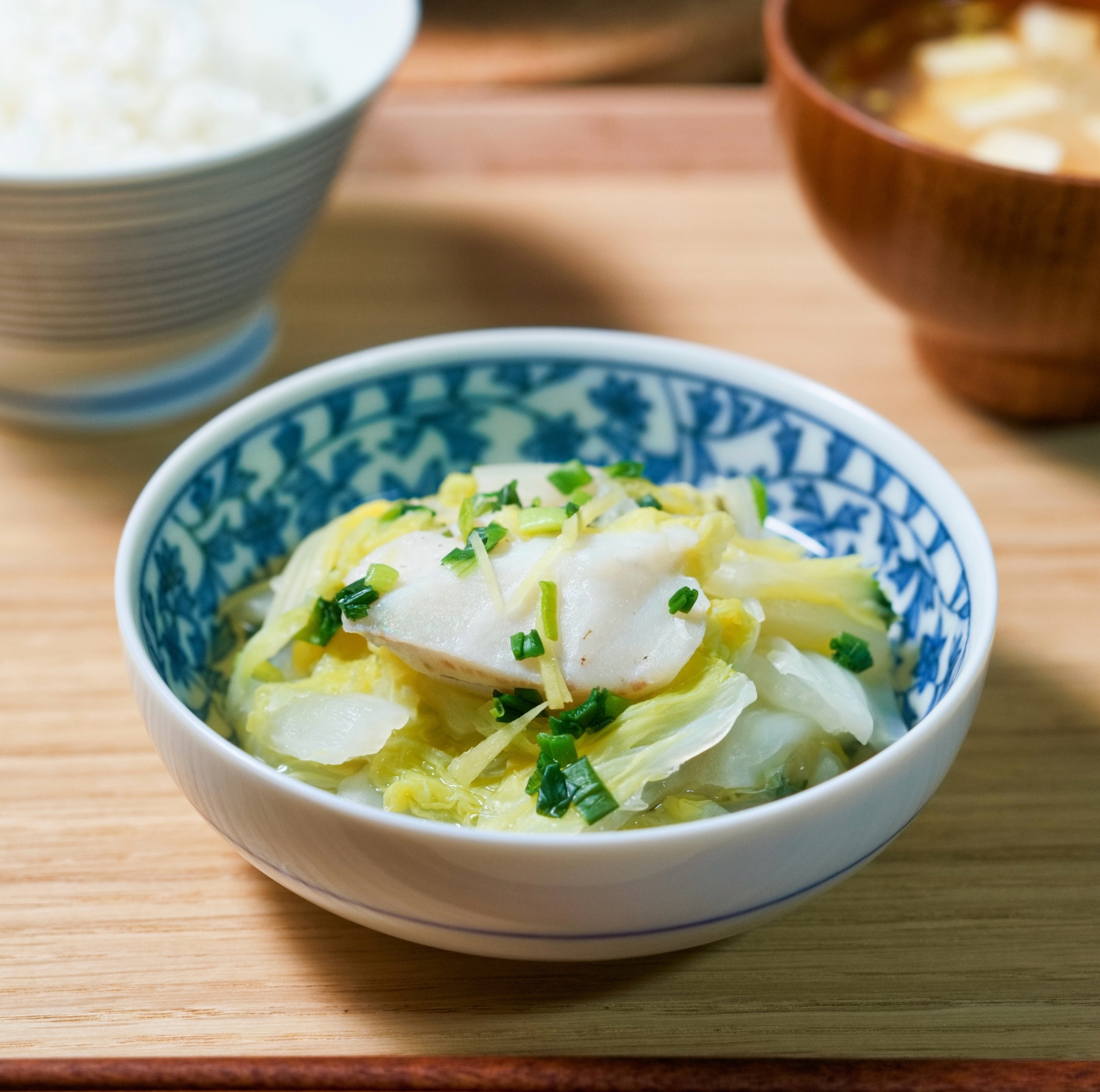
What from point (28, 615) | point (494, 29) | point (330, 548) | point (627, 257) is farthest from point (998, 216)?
point (494, 29)

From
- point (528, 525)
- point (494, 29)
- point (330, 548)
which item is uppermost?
point (528, 525)

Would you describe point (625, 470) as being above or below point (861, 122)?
below

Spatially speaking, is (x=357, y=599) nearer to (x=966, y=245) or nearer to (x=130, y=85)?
(x=966, y=245)

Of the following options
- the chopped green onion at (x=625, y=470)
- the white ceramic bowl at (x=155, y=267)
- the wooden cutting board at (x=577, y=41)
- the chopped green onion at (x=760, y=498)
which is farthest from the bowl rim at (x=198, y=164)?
the wooden cutting board at (x=577, y=41)

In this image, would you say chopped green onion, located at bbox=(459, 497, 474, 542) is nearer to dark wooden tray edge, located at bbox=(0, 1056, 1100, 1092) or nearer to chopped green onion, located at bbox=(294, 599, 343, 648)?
chopped green onion, located at bbox=(294, 599, 343, 648)

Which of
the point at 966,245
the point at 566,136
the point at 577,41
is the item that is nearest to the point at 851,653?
the point at 966,245

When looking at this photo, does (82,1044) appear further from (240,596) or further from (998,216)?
(998,216)
